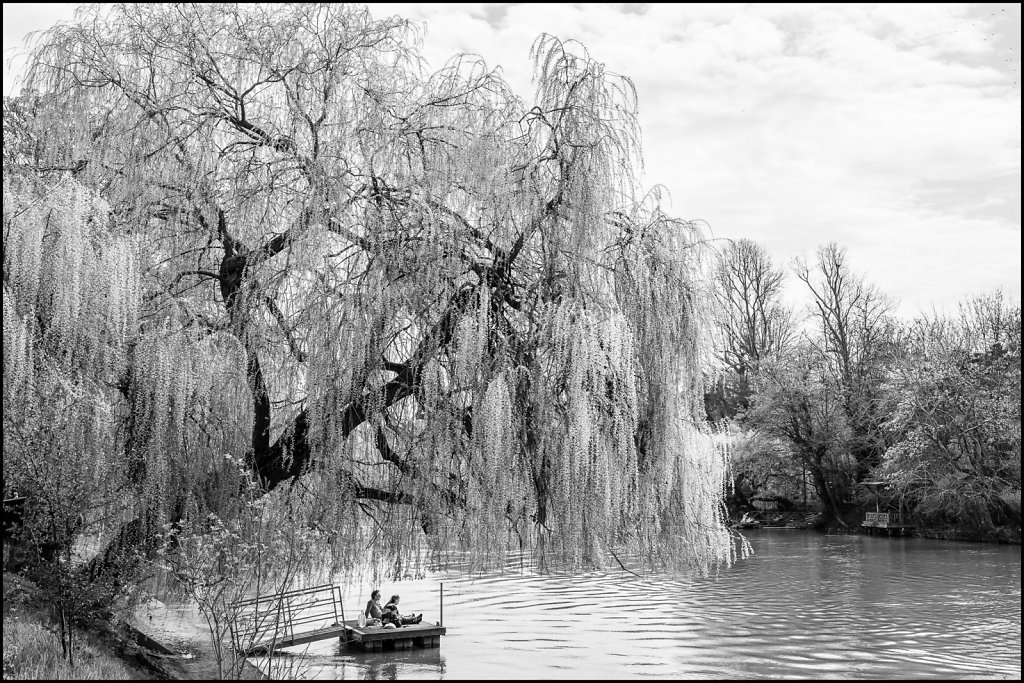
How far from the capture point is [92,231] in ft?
27.7

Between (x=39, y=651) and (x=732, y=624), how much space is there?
13241 millimetres

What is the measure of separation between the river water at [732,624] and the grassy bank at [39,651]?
254 centimetres

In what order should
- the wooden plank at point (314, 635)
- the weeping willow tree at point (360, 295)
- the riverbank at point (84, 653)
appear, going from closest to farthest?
1. the riverbank at point (84, 653)
2. the weeping willow tree at point (360, 295)
3. the wooden plank at point (314, 635)

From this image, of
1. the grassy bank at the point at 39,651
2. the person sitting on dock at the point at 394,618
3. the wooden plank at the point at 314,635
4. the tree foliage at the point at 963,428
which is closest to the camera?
the grassy bank at the point at 39,651

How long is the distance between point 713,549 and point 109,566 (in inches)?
233

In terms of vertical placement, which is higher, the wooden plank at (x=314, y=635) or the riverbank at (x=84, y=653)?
the riverbank at (x=84, y=653)

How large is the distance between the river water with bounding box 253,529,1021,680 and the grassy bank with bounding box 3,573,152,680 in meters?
2.54

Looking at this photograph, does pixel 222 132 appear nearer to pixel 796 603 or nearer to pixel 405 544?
pixel 405 544

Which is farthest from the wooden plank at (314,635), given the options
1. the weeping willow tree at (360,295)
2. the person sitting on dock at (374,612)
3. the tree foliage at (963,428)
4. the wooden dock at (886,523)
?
the wooden dock at (886,523)

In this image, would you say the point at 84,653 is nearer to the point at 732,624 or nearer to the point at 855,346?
the point at 732,624

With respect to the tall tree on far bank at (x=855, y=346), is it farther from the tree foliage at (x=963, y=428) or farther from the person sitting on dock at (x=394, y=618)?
the person sitting on dock at (x=394, y=618)

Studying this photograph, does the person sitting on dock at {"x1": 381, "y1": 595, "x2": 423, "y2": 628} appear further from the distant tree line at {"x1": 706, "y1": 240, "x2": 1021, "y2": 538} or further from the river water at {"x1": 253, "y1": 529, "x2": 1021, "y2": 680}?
the distant tree line at {"x1": 706, "y1": 240, "x2": 1021, "y2": 538}

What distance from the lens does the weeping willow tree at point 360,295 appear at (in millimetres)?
8531

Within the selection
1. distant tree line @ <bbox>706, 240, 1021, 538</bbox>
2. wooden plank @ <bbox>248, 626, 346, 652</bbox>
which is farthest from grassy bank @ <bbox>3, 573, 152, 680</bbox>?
distant tree line @ <bbox>706, 240, 1021, 538</bbox>
